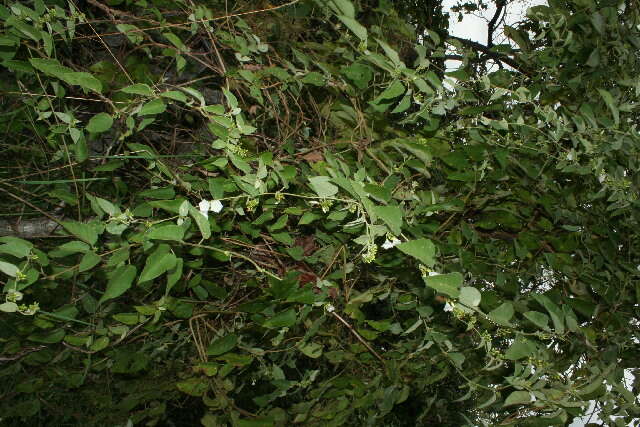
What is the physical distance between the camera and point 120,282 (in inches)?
30.8

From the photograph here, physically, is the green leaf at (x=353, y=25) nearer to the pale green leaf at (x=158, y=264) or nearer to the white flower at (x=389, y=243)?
the white flower at (x=389, y=243)

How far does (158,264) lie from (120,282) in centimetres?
8

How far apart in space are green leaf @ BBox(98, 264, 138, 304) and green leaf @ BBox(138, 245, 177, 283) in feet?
0.16

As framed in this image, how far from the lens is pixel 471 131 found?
4.68ft

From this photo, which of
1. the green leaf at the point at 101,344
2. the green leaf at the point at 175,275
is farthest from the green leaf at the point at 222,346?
the green leaf at the point at 175,275

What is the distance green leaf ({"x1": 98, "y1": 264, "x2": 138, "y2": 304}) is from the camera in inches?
30.2

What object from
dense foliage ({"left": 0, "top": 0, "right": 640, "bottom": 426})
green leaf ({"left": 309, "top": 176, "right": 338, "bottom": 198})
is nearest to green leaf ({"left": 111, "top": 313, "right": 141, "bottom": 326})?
dense foliage ({"left": 0, "top": 0, "right": 640, "bottom": 426})

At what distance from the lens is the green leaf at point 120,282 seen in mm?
767

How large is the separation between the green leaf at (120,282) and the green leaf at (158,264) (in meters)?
0.05

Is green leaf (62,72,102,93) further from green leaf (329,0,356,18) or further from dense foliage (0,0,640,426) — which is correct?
green leaf (329,0,356,18)

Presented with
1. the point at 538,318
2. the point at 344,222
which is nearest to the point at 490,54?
the point at 344,222

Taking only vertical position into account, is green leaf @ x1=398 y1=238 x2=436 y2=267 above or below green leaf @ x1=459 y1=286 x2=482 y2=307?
above

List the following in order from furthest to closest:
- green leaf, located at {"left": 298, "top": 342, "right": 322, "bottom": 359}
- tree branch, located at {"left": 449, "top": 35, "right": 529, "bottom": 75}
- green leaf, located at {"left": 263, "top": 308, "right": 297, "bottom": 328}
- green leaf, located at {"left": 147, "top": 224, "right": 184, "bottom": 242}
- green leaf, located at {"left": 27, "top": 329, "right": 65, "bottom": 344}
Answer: tree branch, located at {"left": 449, "top": 35, "right": 529, "bottom": 75} → green leaf, located at {"left": 298, "top": 342, "right": 322, "bottom": 359} → green leaf, located at {"left": 27, "top": 329, "right": 65, "bottom": 344} → green leaf, located at {"left": 263, "top": 308, "right": 297, "bottom": 328} → green leaf, located at {"left": 147, "top": 224, "right": 184, "bottom": 242}

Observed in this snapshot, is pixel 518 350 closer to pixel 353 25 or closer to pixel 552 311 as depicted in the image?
pixel 552 311
